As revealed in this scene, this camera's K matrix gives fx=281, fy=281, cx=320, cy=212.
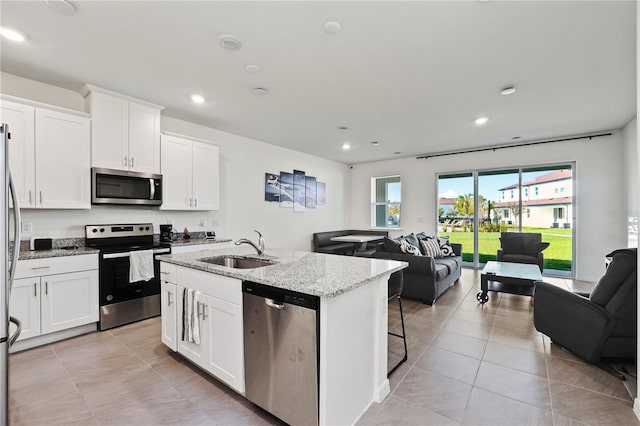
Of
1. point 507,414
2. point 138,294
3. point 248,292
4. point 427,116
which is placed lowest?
point 507,414

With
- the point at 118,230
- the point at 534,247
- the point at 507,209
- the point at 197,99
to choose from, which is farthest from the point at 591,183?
the point at 118,230

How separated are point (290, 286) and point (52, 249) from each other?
309 cm

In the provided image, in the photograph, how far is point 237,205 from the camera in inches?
201

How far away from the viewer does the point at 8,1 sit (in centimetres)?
190

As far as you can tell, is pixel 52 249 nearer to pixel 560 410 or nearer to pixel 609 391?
pixel 560 410

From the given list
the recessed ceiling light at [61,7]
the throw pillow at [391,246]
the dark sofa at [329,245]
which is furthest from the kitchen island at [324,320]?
the dark sofa at [329,245]

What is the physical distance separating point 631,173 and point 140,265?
7085mm

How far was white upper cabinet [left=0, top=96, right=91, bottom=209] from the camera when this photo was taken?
2.71m

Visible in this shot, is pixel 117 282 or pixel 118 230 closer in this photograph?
pixel 117 282

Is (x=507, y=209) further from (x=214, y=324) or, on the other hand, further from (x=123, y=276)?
(x=123, y=276)

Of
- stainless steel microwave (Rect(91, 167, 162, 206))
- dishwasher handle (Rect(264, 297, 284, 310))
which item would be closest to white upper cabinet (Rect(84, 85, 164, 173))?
stainless steel microwave (Rect(91, 167, 162, 206))

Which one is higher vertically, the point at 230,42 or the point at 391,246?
the point at 230,42

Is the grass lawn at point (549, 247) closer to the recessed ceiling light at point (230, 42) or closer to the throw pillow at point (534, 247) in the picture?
the throw pillow at point (534, 247)

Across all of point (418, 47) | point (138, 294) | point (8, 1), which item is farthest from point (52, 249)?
point (418, 47)
